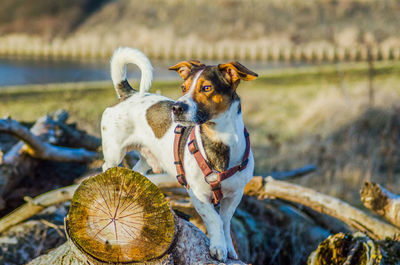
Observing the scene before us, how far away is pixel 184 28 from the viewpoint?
2114cm

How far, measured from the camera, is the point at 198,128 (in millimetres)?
3080

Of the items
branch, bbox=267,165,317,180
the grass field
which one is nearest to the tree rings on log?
branch, bbox=267,165,317,180

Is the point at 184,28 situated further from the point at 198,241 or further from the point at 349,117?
the point at 198,241

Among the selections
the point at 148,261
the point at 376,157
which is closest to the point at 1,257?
the point at 148,261

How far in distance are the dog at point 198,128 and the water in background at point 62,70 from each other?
11.4 meters

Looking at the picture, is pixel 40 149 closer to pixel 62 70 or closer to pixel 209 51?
pixel 62 70

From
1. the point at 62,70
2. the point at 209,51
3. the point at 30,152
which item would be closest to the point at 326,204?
the point at 30,152

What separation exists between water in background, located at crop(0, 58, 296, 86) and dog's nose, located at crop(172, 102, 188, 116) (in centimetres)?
1251

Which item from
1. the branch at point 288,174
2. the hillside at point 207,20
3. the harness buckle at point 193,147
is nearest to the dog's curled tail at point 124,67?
the harness buckle at point 193,147

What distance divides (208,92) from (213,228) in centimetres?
95

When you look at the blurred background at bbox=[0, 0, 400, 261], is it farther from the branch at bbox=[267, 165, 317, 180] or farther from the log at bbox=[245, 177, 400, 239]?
the log at bbox=[245, 177, 400, 239]

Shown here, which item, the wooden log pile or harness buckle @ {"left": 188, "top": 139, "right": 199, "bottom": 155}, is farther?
harness buckle @ {"left": 188, "top": 139, "right": 199, "bottom": 155}

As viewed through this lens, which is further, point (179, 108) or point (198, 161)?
point (198, 161)

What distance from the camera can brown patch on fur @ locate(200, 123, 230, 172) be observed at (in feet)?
9.69
